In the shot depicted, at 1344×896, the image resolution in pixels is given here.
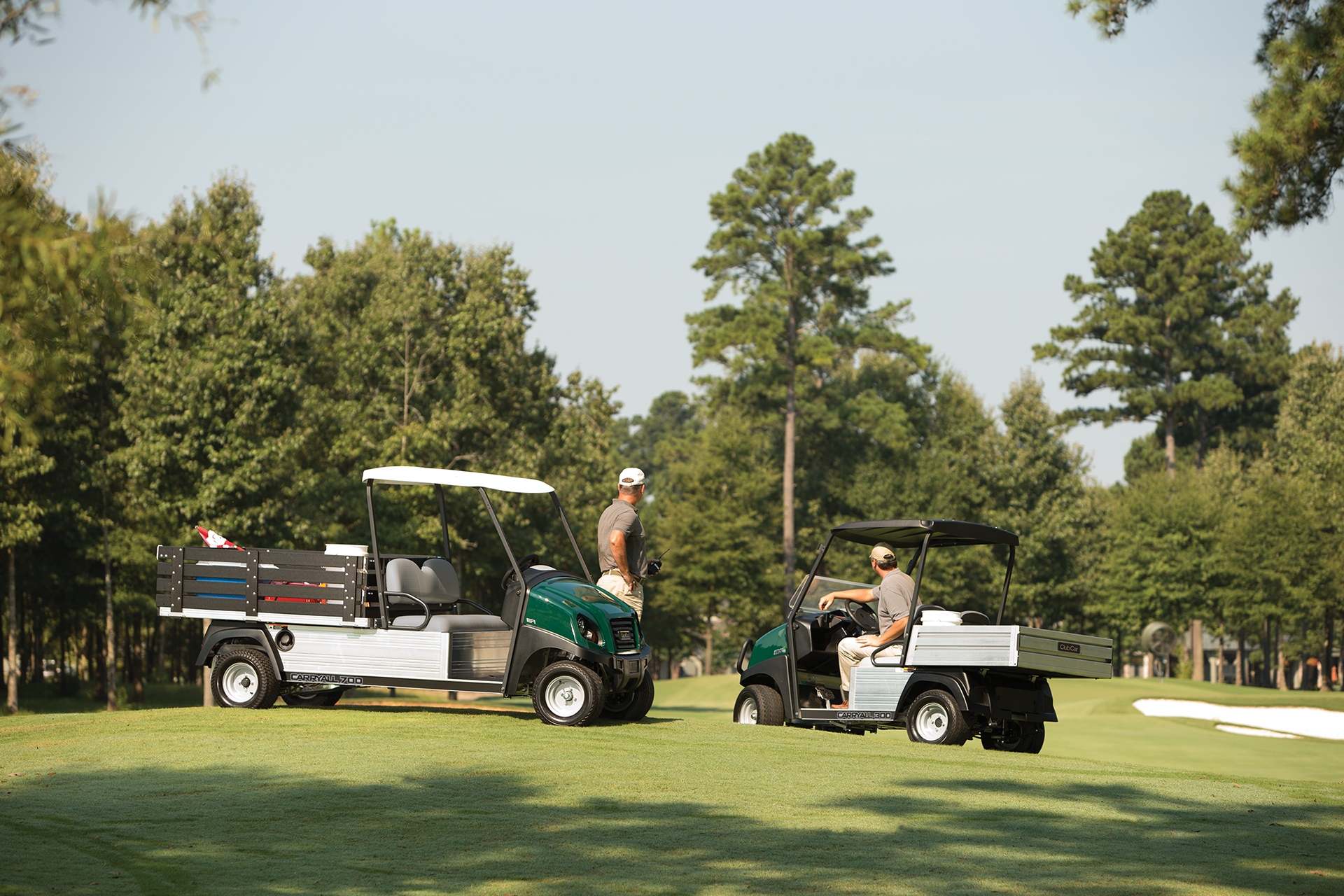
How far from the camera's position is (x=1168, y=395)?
68750mm

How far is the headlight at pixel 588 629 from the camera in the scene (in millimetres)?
10961

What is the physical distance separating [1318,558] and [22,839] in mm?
47881

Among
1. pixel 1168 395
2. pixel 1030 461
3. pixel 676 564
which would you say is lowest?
pixel 676 564

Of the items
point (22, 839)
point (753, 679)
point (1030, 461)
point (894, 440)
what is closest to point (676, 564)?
point (894, 440)

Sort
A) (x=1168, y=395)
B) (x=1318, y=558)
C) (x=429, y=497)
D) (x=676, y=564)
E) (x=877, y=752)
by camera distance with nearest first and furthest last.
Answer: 1. (x=877, y=752)
2. (x=429, y=497)
3. (x=1318, y=558)
4. (x=676, y=564)
5. (x=1168, y=395)

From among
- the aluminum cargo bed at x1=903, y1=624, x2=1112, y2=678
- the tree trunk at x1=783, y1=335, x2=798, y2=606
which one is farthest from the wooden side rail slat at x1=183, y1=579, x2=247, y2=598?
the tree trunk at x1=783, y1=335, x2=798, y2=606

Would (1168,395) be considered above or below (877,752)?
above

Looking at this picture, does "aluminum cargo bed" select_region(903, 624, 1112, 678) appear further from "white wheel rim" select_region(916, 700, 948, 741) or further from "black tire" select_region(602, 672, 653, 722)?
"black tire" select_region(602, 672, 653, 722)

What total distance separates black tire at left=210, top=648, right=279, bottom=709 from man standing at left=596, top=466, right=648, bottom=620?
10.5 ft

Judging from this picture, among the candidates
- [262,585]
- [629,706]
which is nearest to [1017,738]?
[629,706]

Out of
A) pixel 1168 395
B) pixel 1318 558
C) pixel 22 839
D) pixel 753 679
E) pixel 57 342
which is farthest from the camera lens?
pixel 1168 395

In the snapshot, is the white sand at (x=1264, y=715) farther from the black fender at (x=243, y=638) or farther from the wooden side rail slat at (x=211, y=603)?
the wooden side rail slat at (x=211, y=603)

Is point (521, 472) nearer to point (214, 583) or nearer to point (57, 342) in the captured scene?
point (214, 583)

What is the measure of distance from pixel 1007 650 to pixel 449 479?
505 centimetres
